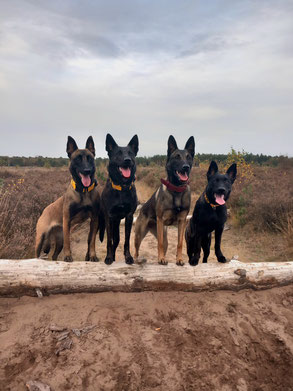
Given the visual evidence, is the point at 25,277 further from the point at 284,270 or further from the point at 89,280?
the point at 284,270

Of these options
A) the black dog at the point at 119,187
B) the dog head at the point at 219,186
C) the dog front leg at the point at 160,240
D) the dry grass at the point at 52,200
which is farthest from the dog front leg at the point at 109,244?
the dry grass at the point at 52,200

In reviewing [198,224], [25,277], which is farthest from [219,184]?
[25,277]

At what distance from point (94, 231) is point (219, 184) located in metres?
2.02

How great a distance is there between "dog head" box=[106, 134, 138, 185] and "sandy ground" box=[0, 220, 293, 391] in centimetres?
164

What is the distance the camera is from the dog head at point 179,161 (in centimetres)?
363

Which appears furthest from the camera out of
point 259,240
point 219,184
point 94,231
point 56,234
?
point 259,240

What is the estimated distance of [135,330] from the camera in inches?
122

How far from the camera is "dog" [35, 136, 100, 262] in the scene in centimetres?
369

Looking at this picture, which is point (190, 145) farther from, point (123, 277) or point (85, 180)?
point (123, 277)

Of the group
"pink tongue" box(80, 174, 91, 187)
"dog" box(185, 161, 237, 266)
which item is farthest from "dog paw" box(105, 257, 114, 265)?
"dog" box(185, 161, 237, 266)

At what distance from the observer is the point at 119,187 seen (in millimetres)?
3627

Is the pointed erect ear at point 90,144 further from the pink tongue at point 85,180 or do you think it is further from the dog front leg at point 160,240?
the dog front leg at point 160,240

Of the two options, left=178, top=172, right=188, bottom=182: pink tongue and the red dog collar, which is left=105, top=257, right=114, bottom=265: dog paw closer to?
the red dog collar

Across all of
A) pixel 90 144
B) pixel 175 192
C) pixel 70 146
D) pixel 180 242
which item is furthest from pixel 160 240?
pixel 70 146
